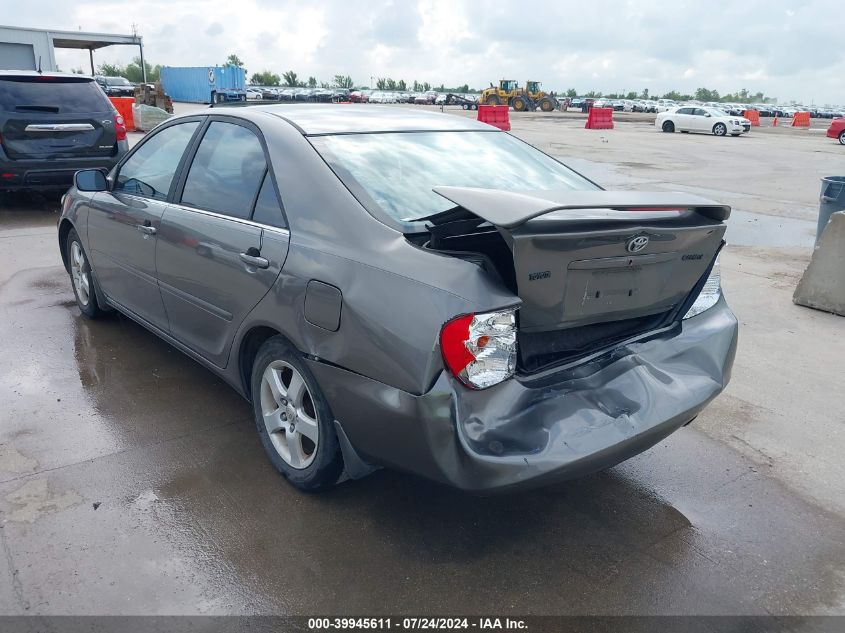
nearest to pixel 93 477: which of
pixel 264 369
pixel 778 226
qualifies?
pixel 264 369

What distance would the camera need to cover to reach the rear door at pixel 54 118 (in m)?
8.70

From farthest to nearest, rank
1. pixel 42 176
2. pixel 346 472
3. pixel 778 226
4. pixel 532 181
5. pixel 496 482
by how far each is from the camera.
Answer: pixel 778 226 → pixel 42 176 → pixel 532 181 → pixel 346 472 → pixel 496 482

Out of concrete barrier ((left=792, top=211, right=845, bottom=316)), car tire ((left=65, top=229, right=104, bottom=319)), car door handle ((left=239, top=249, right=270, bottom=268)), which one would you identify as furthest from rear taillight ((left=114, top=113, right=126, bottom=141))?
concrete barrier ((left=792, top=211, right=845, bottom=316))

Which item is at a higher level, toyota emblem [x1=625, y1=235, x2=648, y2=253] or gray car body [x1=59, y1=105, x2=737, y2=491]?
toyota emblem [x1=625, y1=235, x2=648, y2=253]

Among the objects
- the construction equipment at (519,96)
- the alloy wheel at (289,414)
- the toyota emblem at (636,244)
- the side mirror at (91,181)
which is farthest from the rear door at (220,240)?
the construction equipment at (519,96)

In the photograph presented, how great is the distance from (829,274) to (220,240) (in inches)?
202

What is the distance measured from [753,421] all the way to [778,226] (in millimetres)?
7171

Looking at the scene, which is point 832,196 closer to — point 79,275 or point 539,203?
point 539,203

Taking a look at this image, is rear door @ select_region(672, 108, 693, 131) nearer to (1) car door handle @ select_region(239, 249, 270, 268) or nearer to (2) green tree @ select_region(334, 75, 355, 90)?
(1) car door handle @ select_region(239, 249, 270, 268)

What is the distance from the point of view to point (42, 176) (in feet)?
29.2

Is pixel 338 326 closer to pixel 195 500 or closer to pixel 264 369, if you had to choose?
pixel 264 369

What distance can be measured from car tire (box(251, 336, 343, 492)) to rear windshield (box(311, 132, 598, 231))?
2.49 ft

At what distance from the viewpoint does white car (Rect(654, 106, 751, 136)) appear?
109ft

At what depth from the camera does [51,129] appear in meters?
8.91
